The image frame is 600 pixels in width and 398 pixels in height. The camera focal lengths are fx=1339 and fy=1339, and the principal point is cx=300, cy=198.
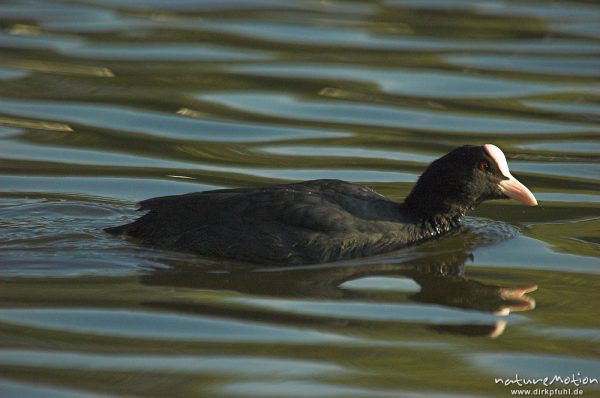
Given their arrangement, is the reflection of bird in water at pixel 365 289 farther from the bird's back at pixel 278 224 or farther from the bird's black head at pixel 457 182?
the bird's black head at pixel 457 182

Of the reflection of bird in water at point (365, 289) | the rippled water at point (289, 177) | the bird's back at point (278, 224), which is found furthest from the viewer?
the bird's back at point (278, 224)

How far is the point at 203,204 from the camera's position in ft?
27.4

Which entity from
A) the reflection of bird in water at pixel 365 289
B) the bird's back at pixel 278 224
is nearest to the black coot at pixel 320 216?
the bird's back at pixel 278 224

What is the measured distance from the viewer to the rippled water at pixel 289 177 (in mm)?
6289

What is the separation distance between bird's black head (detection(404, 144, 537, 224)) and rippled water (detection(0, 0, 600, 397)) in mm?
276

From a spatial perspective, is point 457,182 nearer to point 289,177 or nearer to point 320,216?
point 320,216

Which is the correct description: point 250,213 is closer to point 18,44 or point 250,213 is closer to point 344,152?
point 344,152

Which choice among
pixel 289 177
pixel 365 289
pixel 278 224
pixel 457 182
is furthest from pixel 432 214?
pixel 289 177

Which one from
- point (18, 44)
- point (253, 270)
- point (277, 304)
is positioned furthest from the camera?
point (18, 44)

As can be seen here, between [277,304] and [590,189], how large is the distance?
4.08m

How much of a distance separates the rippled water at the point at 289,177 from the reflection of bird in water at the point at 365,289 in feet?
0.07

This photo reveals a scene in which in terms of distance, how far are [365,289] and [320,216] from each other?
75 centimetres

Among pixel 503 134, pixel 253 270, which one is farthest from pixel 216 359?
pixel 503 134

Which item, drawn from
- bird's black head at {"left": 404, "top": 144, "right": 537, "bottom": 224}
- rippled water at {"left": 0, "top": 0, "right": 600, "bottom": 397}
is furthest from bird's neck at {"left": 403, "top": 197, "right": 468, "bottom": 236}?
rippled water at {"left": 0, "top": 0, "right": 600, "bottom": 397}
